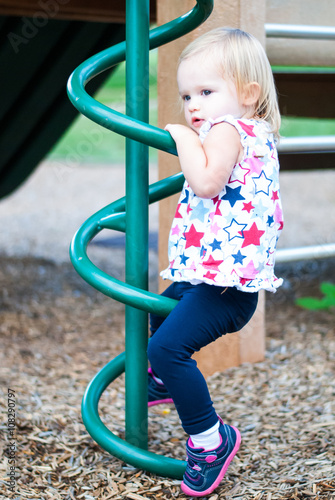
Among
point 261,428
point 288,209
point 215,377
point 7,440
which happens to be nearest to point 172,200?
point 215,377

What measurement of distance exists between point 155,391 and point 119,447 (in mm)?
209

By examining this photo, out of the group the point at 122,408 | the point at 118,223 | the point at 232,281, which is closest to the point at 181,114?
the point at 118,223

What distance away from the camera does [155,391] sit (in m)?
1.86

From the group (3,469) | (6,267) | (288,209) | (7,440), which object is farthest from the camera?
(288,209)

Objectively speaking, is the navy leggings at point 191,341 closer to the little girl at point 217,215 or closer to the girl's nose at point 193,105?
the little girl at point 217,215

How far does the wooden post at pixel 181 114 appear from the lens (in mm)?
2219

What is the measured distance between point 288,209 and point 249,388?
195 inches

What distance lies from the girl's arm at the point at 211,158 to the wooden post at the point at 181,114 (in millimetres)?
744

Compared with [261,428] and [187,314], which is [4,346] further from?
[187,314]

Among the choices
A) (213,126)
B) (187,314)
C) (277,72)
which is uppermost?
(277,72)

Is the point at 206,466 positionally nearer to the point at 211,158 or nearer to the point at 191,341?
the point at 191,341

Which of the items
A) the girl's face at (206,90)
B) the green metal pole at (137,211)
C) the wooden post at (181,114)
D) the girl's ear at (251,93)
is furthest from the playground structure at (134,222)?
the wooden post at (181,114)

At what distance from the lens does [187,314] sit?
149cm

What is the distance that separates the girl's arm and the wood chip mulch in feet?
2.69
